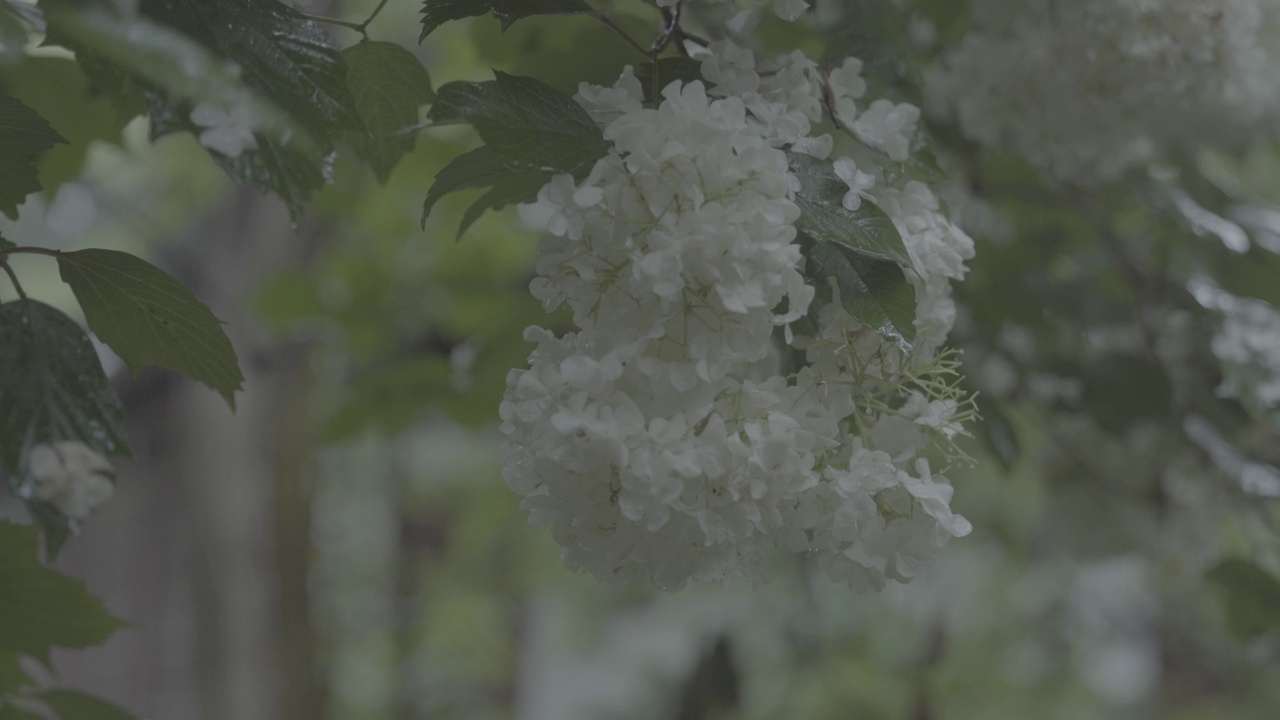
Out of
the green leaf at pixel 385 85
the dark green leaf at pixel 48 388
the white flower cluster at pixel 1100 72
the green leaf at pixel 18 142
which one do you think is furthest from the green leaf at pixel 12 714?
the white flower cluster at pixel 1100 72

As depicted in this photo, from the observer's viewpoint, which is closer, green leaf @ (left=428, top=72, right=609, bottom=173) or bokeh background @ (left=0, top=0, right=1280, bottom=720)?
green leaf @ (left=428, top=72, right=609, bottom=173)

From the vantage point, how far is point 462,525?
160 inches

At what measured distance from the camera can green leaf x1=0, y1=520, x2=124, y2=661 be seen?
69 cm

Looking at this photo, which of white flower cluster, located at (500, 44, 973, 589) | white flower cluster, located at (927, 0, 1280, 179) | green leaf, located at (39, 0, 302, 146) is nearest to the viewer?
green leaf, located at (39, 0, 302, 146)

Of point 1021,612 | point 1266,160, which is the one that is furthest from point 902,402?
point 1021,612

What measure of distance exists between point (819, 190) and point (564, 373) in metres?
0.17

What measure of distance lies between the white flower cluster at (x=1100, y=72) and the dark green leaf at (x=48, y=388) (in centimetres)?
76

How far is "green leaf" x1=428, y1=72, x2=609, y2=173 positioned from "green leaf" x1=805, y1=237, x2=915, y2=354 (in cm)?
14

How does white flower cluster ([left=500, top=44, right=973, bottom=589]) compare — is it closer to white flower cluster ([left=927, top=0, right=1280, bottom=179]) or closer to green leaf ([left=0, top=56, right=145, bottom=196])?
white flower cluster ([left=927, top=0, right=1280, bottom=179])

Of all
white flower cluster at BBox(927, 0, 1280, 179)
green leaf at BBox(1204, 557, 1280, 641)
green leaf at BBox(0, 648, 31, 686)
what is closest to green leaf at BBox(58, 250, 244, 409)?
green leaf at BBox(0, 648, 31, 686)

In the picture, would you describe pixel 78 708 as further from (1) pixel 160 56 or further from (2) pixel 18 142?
(1) pixel 160 56

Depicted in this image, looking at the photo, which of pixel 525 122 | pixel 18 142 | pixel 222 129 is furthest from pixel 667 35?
pixel 18 142

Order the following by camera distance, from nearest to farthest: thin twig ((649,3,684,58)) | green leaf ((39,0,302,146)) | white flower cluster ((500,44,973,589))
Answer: green leaf ((39,0,302,146))
white flower cluster ((500,44,973,589))
thin twig ((649,3,684,58))

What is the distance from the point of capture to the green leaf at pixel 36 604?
69 cm
